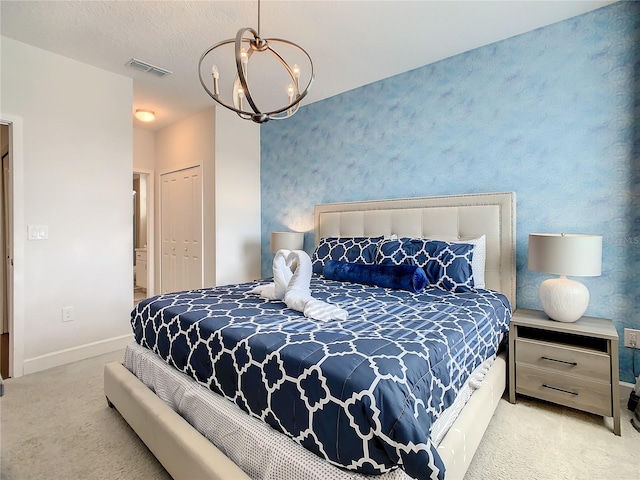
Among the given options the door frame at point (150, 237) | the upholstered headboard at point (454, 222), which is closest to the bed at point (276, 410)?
the upholstered headboard at point (454, 222)

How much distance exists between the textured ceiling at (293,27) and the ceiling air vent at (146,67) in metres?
0.07

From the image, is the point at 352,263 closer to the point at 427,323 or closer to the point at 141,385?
the point at 427,323

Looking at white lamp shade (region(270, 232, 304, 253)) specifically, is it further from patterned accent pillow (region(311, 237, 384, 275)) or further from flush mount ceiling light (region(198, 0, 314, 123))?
flush mount ceiling light (region(198, 0, 314, 123))

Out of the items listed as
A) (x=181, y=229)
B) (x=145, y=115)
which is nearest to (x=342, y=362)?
(x=181, y=229)

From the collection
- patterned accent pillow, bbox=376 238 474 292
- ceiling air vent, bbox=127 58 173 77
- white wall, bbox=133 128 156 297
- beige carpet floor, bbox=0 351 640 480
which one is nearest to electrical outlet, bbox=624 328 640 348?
beige carpet floor, bbox=0 351 640 480

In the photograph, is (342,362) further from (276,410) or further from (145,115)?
(145,115)

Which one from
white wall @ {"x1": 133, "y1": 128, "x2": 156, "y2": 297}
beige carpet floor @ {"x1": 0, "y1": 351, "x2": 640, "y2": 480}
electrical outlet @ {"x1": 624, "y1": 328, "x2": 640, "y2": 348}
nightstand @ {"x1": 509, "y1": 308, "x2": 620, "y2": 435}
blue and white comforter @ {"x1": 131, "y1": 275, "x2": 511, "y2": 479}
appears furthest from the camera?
white wall @ {"x1": 133, "y1": 128, "x2": 156, "y2": 297}

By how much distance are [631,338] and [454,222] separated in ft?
4.47

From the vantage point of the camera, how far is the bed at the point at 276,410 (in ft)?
3.30

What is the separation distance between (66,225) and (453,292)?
10.8 feet

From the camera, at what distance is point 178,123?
4.55 metres

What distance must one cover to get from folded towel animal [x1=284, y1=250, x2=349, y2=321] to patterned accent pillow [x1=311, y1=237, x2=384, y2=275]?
905mm

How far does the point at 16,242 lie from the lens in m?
2.58

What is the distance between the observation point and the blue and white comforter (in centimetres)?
94
